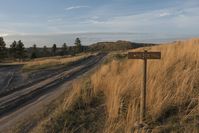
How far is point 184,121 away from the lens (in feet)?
19.4

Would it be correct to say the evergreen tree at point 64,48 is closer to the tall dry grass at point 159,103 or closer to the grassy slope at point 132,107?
the grassy slope at point 132,107

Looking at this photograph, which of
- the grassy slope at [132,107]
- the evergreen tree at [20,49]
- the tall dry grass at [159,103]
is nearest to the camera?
the tall dry grass at [159,103]

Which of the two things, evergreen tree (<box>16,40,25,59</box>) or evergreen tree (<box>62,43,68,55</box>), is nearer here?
evergreen tree (<box>16,40,25,59</box>)

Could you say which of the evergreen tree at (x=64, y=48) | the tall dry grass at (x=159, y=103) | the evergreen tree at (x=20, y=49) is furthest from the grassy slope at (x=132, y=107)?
the evergreen tree at (x=64, y=48)

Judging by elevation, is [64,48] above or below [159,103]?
below

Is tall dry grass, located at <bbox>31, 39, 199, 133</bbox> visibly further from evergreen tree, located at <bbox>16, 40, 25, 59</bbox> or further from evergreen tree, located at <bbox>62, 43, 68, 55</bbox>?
evergreen tree, located at <bbox>62, 43, 68, 55</bbox>

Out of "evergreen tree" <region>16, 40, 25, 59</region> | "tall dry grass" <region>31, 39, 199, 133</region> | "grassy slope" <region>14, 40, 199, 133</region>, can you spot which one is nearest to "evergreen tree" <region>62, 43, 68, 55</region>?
"evergreen tree" <region>16, 40, 25, 59</region>

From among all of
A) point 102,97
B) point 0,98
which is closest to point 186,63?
point 102,97

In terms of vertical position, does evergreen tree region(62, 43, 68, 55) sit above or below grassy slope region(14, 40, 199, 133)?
below

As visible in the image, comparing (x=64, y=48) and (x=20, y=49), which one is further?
(x=64, y=48)

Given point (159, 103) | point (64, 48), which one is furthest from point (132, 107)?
point (64, 48)

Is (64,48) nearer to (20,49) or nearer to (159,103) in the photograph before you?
(20,49)

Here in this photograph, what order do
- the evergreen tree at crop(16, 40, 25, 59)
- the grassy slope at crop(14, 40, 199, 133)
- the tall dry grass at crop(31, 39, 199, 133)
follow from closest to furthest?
1. the tall dry grass at crop(31, 39, 199, 133)
2. the grassy slope at crop(14, 40, 199, 133)
3. the evergreen tree at crop(16, 40, 25, 59)

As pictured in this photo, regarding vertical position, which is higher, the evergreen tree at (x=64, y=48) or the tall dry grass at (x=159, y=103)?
the tall dry grass at (x=159, y=103)
